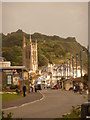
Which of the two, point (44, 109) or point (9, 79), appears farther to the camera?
point (9, 79)

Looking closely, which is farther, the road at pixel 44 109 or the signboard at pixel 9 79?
the signboard at pixel 9 79

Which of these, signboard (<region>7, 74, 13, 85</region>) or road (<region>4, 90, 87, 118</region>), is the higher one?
signboard (<region>7, 74, 13, 85</region>)

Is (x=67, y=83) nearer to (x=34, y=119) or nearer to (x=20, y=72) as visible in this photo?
(x=20, y=72)

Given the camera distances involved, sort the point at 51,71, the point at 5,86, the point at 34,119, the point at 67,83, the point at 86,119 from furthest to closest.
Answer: the point at 51,71, the point at 67,83, the point at 5,86, the point at 34,119, the point at 86,119

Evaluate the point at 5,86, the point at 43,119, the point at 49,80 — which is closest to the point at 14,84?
the point at 5,86

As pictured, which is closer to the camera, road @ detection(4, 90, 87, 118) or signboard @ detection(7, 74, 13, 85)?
road @ detection(4, 90, 87, 118)

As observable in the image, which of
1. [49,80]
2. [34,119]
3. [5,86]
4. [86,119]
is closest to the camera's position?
[86,119]

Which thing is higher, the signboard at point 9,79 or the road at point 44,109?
the signboard at point 9,79

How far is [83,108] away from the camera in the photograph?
905 cm

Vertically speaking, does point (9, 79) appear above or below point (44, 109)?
above

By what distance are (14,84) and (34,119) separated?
3232 cm

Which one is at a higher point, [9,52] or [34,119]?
[9,52]

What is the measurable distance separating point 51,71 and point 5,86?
5412 inches

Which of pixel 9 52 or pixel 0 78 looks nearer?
pixel 0 78
